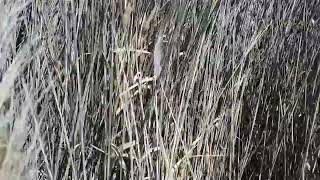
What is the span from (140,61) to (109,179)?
0.95 ft

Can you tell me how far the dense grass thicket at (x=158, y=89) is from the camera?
1028 mm

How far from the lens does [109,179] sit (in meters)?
1.09

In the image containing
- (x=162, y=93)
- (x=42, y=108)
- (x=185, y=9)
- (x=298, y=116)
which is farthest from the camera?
(x=298, y=116)

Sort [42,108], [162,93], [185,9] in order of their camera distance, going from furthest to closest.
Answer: [185,9] < [162,93] < [42,108]

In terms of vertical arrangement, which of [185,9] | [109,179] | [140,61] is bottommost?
[109,179]

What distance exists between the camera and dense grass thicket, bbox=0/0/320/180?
1.03 metres

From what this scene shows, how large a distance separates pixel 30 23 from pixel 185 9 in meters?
0.34

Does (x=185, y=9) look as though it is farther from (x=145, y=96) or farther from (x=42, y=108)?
(x=42, y=108)

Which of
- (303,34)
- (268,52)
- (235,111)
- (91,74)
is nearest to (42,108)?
(91,74)

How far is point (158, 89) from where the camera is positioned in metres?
1.17

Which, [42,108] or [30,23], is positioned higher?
[30,23]

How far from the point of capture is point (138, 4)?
1.23 meters

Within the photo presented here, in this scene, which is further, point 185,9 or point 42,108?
point 185,9

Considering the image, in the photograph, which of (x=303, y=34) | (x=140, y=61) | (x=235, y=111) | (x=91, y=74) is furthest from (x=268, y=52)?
(x=91, y=74)
